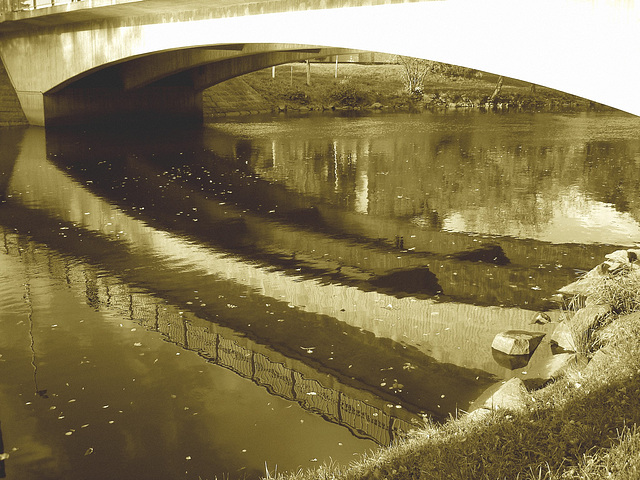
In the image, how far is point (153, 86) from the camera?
33.1 metres

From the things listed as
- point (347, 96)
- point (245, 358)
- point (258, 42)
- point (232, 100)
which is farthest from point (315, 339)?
point (347, 96)

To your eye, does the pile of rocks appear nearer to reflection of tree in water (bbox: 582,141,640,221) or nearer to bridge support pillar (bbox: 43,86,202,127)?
reflection of tree in water (bbox: 582,141,640,221)

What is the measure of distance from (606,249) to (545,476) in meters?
8.16

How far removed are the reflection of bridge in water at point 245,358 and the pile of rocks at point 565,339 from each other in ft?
2.98

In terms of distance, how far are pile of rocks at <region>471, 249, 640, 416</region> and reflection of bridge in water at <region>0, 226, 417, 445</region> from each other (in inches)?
35.7

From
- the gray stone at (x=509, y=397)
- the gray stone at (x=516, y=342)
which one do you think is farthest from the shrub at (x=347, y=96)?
the gray stone at (x=509, y=397)

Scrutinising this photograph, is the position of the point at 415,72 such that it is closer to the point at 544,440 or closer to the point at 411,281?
the point at 411,281

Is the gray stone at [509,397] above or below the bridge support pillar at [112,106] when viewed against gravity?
below

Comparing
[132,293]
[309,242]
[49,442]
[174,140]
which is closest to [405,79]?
[174,140]

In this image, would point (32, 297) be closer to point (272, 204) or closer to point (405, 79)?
point (272, 204)

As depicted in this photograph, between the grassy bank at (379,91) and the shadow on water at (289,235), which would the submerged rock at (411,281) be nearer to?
the shadow on water at (289,235)

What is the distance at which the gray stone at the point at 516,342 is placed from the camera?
24.5 feet

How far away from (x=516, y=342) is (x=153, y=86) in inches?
1129

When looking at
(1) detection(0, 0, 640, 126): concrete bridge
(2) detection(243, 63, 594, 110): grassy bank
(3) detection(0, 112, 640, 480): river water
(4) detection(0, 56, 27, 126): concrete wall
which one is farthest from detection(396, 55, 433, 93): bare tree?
(3) detection(0, 112, 640, 480): river water
